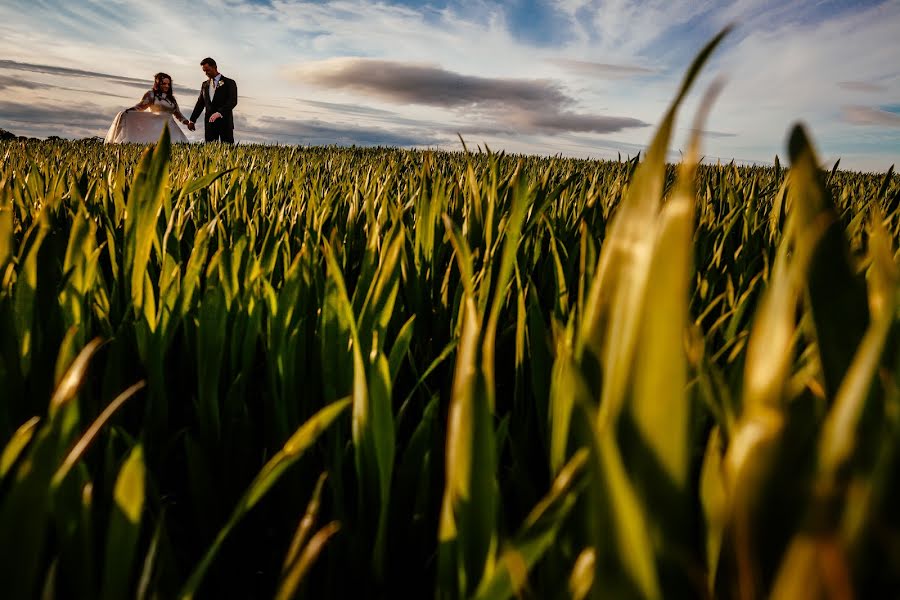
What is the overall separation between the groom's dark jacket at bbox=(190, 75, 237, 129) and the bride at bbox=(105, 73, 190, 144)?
41 cm

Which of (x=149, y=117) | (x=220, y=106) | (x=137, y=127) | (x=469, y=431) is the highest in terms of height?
(x=220, y=106)

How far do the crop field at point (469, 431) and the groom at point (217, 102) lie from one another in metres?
10.3

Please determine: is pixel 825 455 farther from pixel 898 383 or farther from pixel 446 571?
pixel 446 571

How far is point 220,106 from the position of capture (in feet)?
33.1

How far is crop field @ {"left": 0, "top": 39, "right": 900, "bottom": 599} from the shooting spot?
179 millimetres

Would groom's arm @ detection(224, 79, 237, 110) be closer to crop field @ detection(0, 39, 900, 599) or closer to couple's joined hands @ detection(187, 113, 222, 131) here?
couple's joined hands @ detection(187, 113, 222, 131)

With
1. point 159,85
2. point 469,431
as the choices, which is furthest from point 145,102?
point 469,431

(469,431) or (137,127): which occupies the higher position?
(137,127)

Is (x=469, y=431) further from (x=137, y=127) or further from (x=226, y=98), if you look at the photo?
(x=137, y=127)

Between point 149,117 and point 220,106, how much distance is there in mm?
1313

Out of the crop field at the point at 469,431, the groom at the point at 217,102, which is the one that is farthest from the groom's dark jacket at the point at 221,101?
the crop field at the point at 469,431

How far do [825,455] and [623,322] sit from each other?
7cm

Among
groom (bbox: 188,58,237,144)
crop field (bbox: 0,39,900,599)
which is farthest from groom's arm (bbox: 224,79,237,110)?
crop field (bbox: 0,39,900,599)

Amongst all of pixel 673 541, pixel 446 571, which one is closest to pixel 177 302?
pixel 446 571
